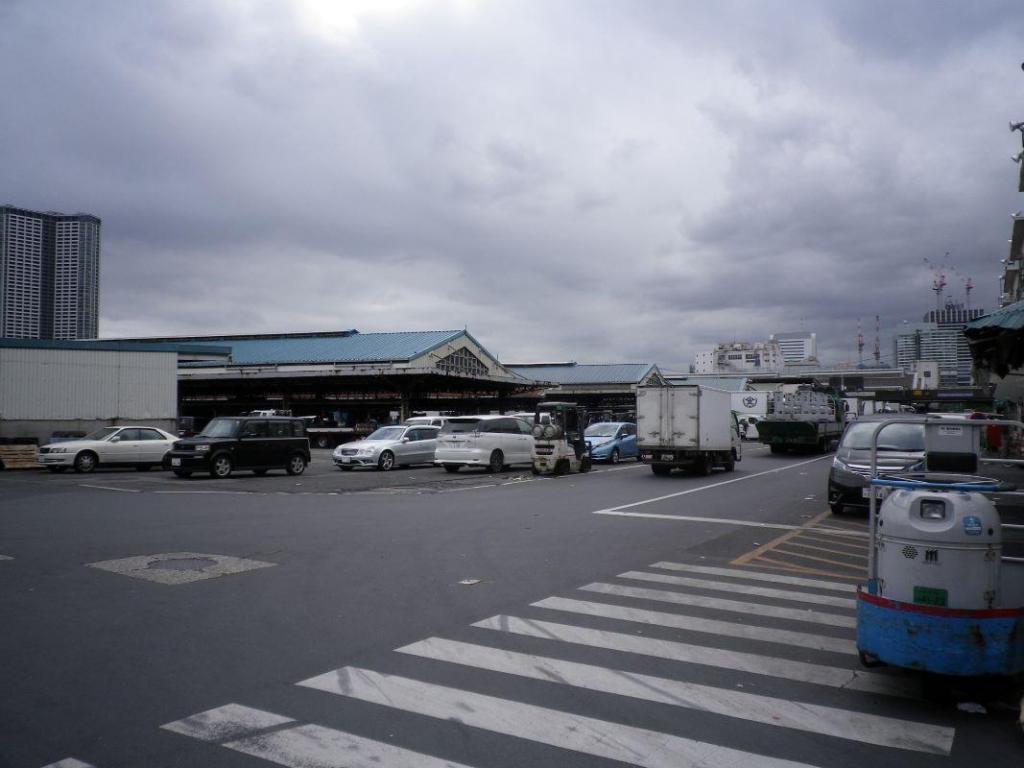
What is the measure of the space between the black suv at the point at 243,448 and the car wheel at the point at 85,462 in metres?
2.15

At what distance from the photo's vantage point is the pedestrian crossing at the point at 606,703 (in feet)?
14.4

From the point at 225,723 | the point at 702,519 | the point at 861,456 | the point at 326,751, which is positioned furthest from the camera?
the point at 861,456

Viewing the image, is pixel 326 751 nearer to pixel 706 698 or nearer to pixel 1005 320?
pixel 706 698

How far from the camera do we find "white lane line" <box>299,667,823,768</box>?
14.1 feet

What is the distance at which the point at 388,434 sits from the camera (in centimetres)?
2773

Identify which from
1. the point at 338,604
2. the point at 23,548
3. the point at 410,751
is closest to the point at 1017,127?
the point at 338,604

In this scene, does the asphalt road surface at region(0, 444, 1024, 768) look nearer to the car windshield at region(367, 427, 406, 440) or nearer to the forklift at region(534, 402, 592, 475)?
the forklift at region(534, 402, 592, 475)

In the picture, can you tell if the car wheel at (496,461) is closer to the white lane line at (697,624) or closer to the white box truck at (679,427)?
the white box truck at (679,427)

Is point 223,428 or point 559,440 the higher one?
point 223,428

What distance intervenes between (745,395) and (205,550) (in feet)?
159

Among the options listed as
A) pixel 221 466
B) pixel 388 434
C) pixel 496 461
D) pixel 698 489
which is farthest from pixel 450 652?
pixel 388 434

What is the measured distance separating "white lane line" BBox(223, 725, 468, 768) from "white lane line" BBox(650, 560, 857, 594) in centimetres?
578

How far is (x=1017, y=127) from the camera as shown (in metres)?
12.0

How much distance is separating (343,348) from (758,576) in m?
46.9
